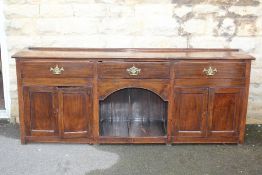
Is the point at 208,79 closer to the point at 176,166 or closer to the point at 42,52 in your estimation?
the point at 176,166

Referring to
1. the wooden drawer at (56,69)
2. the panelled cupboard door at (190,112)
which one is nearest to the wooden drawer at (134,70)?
the wooden drawer at (56,69)

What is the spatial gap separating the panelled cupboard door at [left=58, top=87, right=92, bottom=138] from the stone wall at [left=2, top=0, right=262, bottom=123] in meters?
0.71

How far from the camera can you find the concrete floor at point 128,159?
9.05 feet

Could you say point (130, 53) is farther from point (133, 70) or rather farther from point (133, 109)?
point (133, 109)

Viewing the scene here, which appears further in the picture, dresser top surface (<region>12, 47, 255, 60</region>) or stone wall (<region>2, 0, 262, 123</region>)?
stone wall (<region>2, 0, 262, 123</region>)

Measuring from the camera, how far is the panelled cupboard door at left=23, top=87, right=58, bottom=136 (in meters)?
3.05

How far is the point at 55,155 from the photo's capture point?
300cm

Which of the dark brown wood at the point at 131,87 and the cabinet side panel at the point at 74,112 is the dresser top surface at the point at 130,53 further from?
the cabinet side panel at the point at 74,112

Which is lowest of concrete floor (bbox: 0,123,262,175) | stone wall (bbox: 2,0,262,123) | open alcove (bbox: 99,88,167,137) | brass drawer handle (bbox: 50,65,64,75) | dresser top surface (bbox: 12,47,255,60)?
concrete floor (bbox: 0,123,262,175)

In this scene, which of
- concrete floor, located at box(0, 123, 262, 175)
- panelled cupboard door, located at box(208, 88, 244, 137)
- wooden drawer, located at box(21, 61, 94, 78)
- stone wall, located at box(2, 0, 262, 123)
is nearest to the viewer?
concrete floor, located at box(0, 123, 262, 175)

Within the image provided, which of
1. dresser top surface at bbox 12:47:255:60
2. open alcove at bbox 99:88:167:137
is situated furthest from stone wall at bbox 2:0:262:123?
open alcove at bbox 99:88:167:137

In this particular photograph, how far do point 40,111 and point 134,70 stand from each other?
3.12 ft

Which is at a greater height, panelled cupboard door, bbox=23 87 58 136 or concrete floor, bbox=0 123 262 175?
panelled cupboard door, bbox=23 87 58 136

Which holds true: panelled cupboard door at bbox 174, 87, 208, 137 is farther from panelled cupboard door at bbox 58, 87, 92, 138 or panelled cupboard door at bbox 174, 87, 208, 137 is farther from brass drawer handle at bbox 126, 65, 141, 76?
panelled cupboard door at bbox 58, 87, 92, 138
